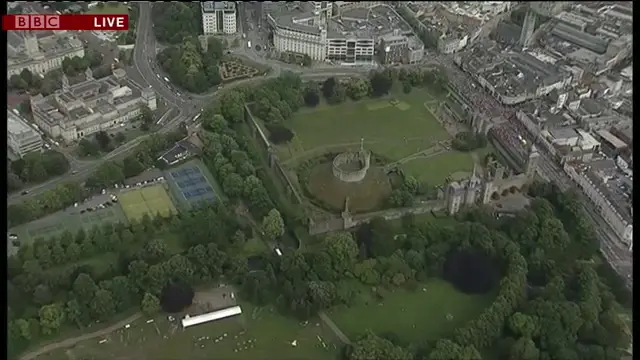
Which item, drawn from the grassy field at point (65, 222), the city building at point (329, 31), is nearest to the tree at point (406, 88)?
the city building at point (329, 31)

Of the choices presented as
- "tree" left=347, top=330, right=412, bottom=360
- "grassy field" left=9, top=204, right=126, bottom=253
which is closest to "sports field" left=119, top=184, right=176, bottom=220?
"grassy field" left=9, top=204, right=126, bottom=253

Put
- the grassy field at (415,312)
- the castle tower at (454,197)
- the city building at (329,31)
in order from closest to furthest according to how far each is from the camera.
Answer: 1. the grassy field at (415,312)
2. the castle tower at (454,197)
3. the city building at (329,31)

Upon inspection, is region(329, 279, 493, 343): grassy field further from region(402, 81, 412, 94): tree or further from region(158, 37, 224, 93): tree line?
region(158, 37, 224, 93): tree line

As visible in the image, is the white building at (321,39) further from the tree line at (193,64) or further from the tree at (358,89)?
the tree at (358,89)

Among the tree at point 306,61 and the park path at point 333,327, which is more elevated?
the tree at point 306,61

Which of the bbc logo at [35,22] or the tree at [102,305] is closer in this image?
the tree at [102,305]

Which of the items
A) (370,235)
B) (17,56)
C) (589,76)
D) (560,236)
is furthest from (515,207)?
(17,56)
